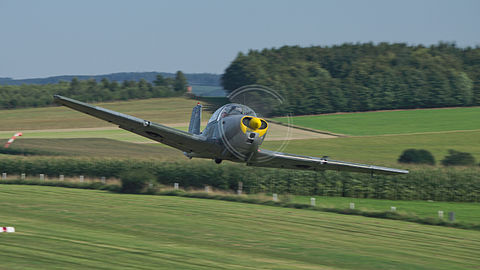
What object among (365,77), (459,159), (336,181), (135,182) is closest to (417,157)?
(459,159)

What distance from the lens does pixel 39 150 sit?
5606 centimetres

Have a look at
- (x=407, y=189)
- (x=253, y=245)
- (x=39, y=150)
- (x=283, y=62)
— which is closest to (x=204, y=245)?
(x=253, y=245)

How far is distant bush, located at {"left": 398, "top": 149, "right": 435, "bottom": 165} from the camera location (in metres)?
56.1

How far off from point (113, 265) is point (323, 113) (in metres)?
66.0

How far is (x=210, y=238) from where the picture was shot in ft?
69.2

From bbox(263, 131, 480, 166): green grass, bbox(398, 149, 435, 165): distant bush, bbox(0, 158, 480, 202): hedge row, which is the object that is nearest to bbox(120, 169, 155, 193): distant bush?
bbox(0, 158, 480, 202): hedge row

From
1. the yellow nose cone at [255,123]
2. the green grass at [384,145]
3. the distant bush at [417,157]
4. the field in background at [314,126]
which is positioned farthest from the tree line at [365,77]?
the yellow nose cone at [255,123]

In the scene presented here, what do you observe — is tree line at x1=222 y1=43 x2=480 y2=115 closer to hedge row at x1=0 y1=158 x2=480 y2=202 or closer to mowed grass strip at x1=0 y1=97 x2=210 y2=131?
mowed grass strip at x1=0 y1=97 x2=210 y2=131

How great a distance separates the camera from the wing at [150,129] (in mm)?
16781

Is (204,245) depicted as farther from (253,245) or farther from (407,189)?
(407,189)

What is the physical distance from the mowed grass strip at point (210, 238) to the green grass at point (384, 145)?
95.0 feet

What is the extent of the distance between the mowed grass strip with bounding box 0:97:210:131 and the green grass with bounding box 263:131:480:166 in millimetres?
18232

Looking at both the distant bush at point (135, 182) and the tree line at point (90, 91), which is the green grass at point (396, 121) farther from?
the distant bush at point (135, 182)

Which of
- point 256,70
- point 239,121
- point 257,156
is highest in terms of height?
point 256,70
